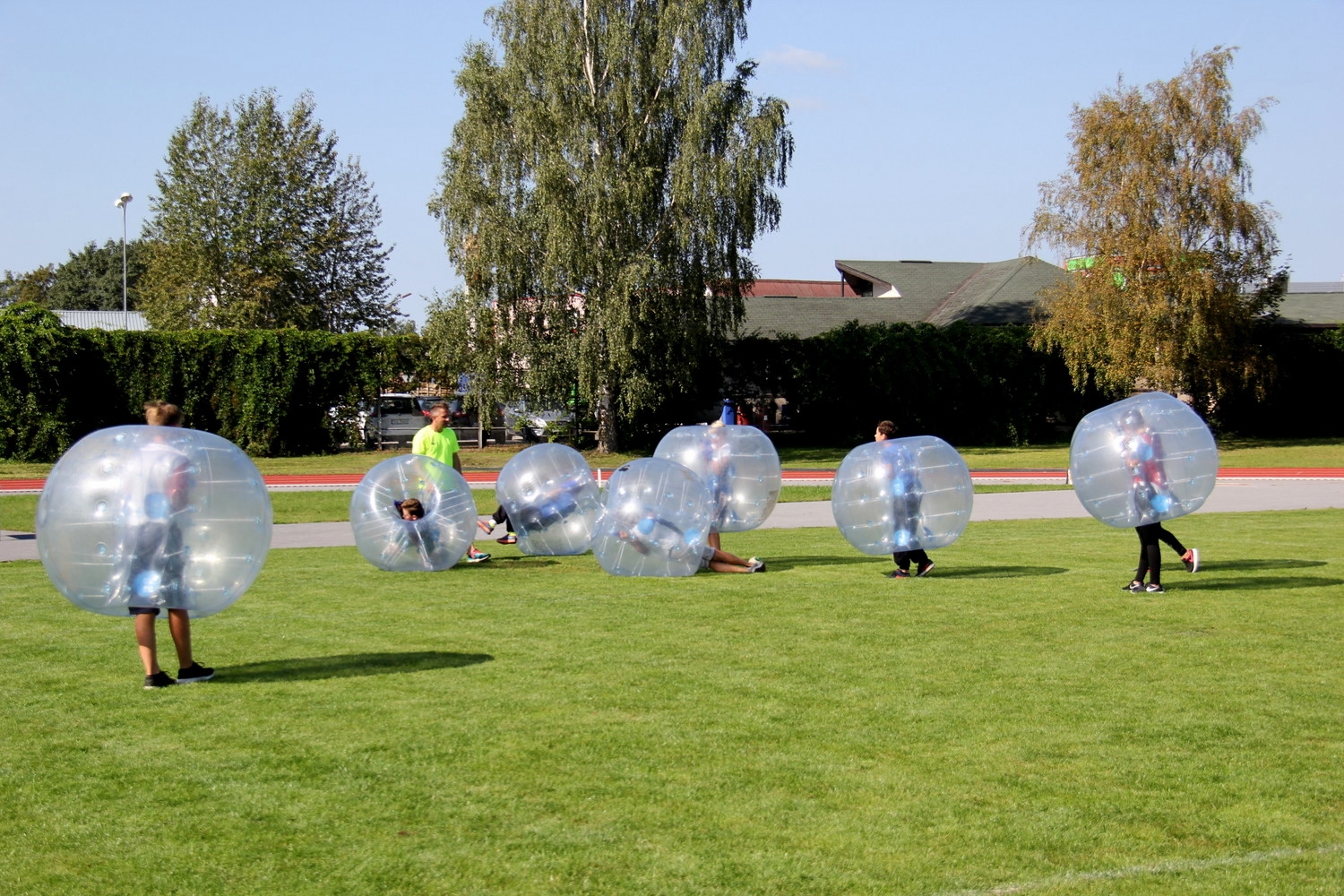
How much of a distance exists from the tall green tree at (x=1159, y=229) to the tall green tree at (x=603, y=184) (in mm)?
10522

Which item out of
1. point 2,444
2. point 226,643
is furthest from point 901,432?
point 226,643

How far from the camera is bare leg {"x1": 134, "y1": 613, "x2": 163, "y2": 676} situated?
7.52 m

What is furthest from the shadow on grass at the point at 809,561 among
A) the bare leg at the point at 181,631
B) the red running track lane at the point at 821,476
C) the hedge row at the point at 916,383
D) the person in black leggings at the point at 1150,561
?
the hedge row at the point at 916,383

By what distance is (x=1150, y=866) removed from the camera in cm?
482

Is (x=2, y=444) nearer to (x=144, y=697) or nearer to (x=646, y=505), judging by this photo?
(x=646, y=505)

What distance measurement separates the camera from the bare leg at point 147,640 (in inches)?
296

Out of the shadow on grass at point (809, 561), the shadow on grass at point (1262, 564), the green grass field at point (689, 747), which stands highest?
the shadow on grass at point (1262, 564)

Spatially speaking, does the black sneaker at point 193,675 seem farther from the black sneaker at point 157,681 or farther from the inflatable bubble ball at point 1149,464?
the inflatable bubble ball at point 1149,464

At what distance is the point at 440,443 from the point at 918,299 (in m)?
43.3

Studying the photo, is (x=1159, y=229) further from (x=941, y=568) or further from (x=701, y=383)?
(x=941, y=568)

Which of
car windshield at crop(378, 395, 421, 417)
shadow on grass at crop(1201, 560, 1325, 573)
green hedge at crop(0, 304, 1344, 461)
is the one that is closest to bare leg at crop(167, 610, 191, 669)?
shadow on grass at crop(1201, 560, 1325, 573)

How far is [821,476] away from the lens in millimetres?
30156

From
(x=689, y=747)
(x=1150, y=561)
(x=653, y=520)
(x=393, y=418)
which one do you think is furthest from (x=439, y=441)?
(x=393, y=418)

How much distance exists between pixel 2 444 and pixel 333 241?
23.5m
